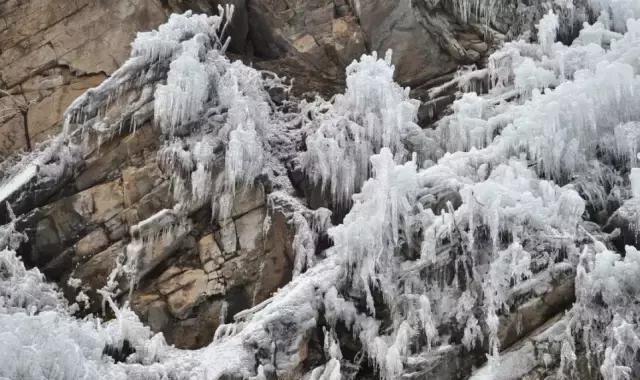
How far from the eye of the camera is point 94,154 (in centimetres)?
1345

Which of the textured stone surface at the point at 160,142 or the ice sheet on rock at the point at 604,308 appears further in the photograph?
the textured stone surface at the point at 160,142

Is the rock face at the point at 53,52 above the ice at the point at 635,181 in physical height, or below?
above

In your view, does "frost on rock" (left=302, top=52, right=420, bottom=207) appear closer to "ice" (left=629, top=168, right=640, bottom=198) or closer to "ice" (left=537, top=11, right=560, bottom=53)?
"ice" (left=537, top=11, right=560, bottom=53)

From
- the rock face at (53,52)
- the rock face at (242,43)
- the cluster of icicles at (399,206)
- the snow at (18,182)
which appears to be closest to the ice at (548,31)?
the cluster of icicles at (399,206)

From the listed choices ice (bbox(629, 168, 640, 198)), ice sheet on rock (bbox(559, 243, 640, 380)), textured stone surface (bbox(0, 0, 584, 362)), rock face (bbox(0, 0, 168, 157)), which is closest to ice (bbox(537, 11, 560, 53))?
textured stone surface (bbox(0, 0, 584, 362))

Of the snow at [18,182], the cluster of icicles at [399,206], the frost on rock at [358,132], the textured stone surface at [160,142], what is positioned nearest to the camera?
the cluster of icicles at [399,206]

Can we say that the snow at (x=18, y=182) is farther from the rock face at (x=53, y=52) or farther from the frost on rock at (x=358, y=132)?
the frost on rock at (x=358, y=132)

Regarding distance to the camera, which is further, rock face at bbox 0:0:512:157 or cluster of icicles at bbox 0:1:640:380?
rock face at bbox 0:0:512:157

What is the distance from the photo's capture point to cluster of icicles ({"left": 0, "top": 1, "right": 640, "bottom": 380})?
10312 mm

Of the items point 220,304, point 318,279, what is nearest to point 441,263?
point 318,279

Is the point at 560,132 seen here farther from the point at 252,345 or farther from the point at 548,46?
the point at 252,345

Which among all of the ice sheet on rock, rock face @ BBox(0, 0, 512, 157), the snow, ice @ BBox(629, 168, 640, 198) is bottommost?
the ice sheet on rock

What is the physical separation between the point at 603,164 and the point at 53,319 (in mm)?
9576

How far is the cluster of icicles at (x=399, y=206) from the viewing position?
10312 millimetres
